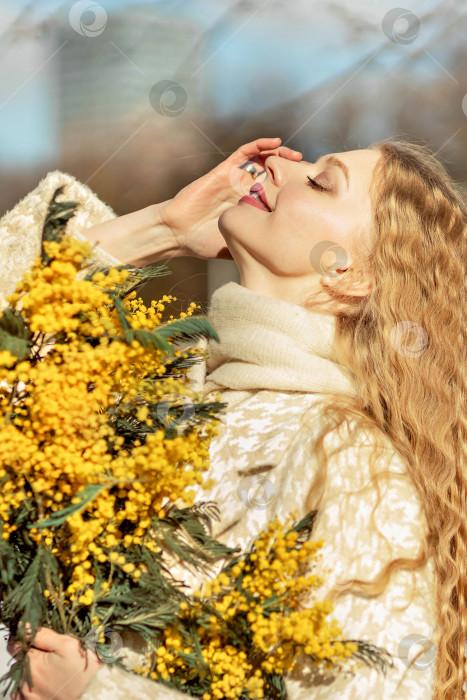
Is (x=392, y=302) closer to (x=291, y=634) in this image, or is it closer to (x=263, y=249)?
(x=263, y=249)

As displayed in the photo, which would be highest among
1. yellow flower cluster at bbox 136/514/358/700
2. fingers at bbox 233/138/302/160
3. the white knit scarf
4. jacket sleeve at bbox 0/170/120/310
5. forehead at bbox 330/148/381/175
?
fingers at bbox 233/138/302/160

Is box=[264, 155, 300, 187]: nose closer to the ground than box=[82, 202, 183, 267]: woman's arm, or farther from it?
farther from it

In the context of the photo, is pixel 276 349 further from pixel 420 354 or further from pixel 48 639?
pixel 48 639

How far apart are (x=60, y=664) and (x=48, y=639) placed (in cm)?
4

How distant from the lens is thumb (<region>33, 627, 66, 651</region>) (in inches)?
35.1

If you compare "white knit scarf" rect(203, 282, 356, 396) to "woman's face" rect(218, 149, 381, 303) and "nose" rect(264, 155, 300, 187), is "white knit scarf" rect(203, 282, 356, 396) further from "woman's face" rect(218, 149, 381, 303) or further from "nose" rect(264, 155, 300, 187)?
"nose" rect(264, 155, 300, 187)

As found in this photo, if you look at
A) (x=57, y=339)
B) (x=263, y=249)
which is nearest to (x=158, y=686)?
(x=57, y=339)

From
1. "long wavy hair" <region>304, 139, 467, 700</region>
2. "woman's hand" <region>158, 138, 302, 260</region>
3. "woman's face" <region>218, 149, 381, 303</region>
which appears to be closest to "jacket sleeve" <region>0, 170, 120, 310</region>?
"woman's hand" <region>158, 138, 302, 260</region>

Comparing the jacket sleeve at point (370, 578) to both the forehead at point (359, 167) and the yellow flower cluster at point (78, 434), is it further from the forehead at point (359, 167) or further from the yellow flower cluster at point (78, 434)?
the forehead at point (359, 167)

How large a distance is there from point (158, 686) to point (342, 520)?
334mm

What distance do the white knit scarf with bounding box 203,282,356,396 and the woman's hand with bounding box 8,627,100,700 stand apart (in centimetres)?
52

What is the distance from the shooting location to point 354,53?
2.32 meters

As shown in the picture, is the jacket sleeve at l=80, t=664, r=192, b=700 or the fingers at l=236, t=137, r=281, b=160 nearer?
the jacket sleeve at l=80, t=664, r=192, b=700

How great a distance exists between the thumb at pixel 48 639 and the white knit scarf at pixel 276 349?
52 cm
